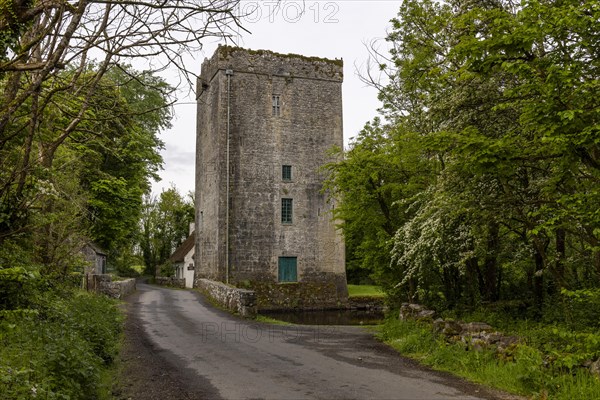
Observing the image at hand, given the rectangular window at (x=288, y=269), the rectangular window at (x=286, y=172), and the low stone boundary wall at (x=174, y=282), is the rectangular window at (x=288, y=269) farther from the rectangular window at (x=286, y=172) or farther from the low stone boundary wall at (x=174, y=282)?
the low stone boundary wall at (x=174, y=282)

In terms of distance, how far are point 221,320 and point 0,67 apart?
1522cm

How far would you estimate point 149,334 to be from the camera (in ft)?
51.4

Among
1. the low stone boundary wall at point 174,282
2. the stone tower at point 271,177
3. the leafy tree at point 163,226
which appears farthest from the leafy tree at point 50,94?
the leafy tree at point 163,226

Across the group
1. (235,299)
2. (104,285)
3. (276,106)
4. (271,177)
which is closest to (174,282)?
(271,177)

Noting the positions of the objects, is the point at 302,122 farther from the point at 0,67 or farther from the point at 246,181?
the point at 0,67

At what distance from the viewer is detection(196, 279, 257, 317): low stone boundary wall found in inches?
818

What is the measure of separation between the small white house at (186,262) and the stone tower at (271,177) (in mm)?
11441

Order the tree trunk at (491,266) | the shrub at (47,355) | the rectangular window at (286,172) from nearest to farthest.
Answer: the shrub at (47,355) < the tree trunk at (491,266) < the rectangular window at (286,172)

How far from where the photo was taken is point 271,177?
3234cm

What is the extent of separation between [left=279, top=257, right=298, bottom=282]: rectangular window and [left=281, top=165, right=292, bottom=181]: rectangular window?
5241mm

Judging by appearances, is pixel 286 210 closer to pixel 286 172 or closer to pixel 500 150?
pixel 286 172

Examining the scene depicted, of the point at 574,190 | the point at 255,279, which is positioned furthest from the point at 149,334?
the point at 255,279

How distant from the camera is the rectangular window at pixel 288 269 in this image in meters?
32.1

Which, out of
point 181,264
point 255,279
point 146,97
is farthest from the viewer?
point 181,264
